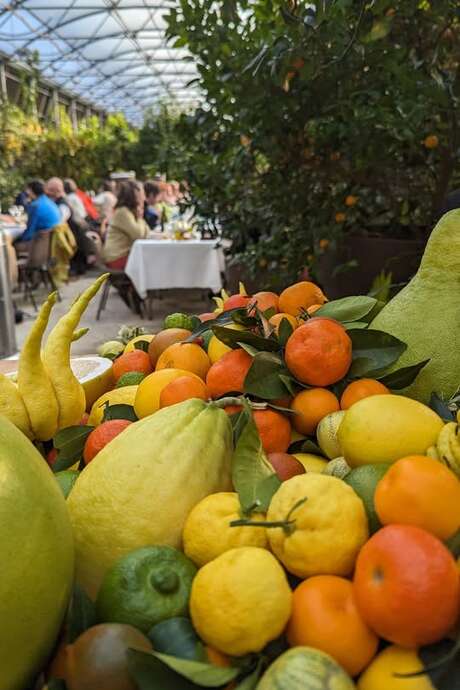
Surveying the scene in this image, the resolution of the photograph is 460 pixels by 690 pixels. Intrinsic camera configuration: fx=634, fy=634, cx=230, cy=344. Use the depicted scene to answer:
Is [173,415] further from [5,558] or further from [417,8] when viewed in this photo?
[417,8]

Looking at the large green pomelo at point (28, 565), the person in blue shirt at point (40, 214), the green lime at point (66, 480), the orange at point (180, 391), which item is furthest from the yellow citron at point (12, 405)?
the person in blue shirt at point (40, 214)

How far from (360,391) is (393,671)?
Answer: 0.49 metres

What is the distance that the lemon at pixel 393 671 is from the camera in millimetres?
618

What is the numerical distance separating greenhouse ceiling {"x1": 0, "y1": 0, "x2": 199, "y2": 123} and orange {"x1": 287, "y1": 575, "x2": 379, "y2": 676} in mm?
10996

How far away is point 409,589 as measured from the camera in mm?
623

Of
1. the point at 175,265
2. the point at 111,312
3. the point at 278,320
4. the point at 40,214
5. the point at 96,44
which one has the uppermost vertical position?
the point at 96,44

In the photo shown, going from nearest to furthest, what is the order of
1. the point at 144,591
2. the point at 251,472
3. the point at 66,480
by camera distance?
the point at 144,591 → the point at 251,472 → the point at 66,480

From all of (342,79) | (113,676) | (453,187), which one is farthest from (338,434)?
(453,187)

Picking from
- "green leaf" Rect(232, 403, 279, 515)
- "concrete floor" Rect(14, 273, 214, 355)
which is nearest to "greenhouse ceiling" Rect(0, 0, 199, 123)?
"concrete floor" Rect(14, 273, 214, 355)

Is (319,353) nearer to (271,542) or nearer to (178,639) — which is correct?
(271,542)

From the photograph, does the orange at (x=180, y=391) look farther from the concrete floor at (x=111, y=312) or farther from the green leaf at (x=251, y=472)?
the concrete floor at (x=111, y=312)

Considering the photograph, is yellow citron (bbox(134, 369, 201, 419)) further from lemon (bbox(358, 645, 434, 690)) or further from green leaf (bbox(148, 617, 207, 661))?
lemon (bbox(358, 645, 434, 690))

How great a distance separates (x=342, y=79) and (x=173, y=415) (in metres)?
2.36

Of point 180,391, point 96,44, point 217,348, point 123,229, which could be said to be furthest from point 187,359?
point 96,44
